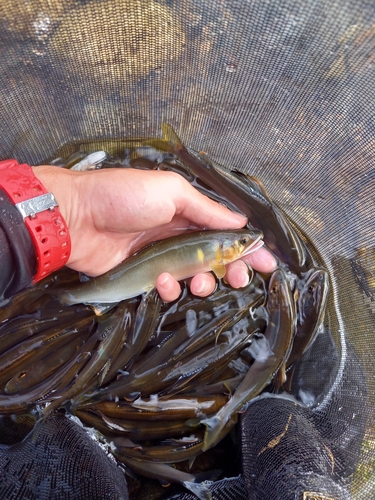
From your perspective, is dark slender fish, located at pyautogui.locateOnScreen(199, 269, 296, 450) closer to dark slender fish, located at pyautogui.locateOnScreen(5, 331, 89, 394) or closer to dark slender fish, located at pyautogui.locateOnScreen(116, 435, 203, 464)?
dark slender fish, located at pyautogui.locateOnScreen(116, 435, 203, 464)

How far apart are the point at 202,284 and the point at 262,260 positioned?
0.38 meters

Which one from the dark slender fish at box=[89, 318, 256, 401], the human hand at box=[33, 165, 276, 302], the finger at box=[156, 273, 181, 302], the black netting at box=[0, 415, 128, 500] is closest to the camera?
the black netting at box=[0, 415, 128, 500]

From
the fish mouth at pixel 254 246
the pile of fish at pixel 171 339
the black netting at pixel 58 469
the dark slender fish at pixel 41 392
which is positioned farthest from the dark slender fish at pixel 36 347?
the fish mouth at pixel 254 246

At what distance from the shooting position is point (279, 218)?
6.96ft

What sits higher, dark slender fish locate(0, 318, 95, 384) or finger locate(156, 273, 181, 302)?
finger locate(156, 273, 181, 302)

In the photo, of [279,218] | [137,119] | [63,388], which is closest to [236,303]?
[279,218]

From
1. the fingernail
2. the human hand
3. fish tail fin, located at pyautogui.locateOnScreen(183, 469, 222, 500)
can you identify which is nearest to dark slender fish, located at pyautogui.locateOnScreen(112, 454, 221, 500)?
fish tail fin, located at pyautogui.locateOnScreen(183, 469, 222, 500)

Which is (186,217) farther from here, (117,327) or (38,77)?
(38,77)

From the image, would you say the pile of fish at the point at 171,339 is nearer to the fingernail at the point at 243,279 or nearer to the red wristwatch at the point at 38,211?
the fingernail at the point at 243,279

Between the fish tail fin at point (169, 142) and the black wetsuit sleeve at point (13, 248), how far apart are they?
0.94m

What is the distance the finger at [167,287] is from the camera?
194 cm

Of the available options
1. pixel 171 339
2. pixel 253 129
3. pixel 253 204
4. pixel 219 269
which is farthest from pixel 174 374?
pixel 253 129

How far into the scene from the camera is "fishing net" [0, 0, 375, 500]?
155 cm

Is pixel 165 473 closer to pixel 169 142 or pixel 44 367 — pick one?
pixel 44 367
